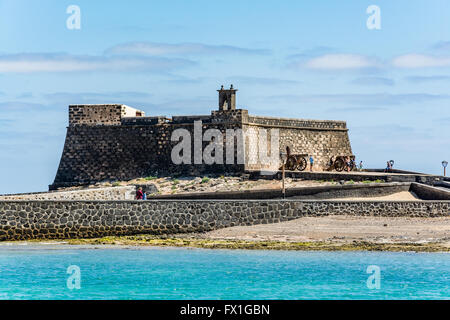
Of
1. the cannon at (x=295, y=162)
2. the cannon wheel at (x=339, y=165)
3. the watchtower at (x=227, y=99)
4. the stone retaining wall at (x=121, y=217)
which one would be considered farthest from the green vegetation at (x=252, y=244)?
the watchtower at (x=227, y=99)

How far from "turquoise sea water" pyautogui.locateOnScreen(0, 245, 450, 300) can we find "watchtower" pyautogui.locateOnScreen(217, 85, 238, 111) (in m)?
19.7

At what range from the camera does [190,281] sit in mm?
17578

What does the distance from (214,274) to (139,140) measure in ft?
82.2

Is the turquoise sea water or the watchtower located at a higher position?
the watchtower

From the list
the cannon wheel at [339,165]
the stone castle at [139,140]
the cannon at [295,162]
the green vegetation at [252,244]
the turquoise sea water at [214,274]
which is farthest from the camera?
the stone castle at [139,140]

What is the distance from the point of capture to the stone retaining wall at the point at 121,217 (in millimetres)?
23422

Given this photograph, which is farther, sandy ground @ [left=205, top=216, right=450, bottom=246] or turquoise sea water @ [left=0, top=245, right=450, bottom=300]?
sandy ground @ [left=205, top=216, right=450, bottom=246]

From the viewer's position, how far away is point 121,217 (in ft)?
77.6

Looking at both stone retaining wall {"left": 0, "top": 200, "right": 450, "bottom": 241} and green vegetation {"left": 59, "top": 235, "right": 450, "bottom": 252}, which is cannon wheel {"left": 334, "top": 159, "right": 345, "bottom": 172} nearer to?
stone retaining wall {"left": 0, "top": 200, "right": 450, "bottom": 241}

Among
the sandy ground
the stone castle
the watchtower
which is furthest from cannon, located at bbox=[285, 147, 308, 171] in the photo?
the sandy ground

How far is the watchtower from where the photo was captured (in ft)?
133

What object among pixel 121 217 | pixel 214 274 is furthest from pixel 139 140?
pixel 214 274

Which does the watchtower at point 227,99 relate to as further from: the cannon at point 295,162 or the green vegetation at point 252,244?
Answer: the green vegetation at point 252,244

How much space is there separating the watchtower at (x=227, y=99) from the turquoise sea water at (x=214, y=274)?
1968cm
